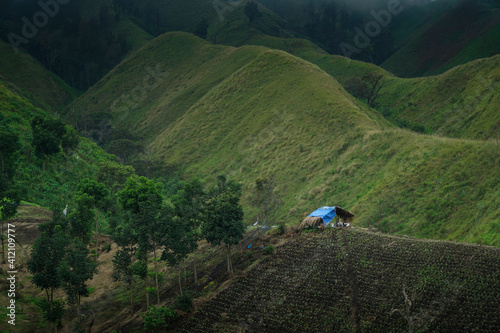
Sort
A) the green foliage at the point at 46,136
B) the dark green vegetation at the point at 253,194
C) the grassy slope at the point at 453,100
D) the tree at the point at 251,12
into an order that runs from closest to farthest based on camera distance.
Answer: the dark green vegetation at the point at 253,194
the green foliage at the point at 46,136
the grassy slope at the point at 453,100
the tree at the point at 251,12

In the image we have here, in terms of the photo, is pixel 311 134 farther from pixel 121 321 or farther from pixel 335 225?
pixel 121 321

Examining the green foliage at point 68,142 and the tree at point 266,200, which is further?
the green foliage at point 68,142

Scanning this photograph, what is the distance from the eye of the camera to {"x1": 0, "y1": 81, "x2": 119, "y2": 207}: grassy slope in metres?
53.3

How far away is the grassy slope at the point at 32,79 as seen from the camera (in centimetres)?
11956

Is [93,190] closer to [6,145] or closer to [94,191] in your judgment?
[94,191]

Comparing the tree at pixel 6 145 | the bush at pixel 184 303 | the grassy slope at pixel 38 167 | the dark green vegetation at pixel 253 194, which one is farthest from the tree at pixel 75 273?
the grassy slope at pixel 38 167

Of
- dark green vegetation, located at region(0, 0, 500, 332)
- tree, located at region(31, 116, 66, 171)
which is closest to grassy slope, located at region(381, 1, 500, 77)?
dark green vegetation, located at region(0, 0, 500, 332)

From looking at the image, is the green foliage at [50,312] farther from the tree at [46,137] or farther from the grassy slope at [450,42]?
the grassy slope at [450,42]

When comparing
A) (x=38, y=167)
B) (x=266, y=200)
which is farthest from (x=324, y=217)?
(x=38, y=167)

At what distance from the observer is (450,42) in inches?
5404

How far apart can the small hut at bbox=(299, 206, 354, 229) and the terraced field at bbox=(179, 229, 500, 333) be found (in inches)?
75.0

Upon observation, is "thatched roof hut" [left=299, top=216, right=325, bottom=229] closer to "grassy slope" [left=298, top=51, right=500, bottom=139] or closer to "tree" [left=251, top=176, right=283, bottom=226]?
"tree" [left=251, top=176, right=283, bottom=226]

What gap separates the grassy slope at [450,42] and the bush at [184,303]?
11935 cm

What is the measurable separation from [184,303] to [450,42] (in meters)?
140
